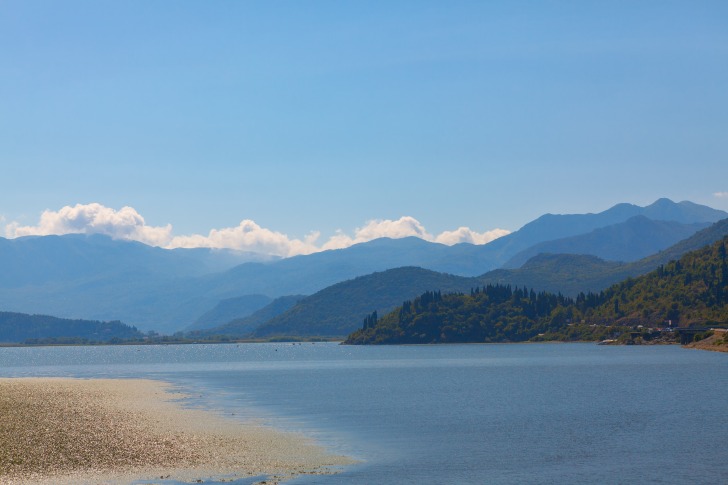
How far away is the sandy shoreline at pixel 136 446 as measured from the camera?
66.7 metres

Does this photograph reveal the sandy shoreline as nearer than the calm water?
Yes

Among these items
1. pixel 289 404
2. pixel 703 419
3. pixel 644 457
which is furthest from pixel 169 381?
pixel 644 457

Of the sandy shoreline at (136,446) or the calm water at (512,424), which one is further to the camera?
the calm water at (512,424)

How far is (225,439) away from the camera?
85375 mm

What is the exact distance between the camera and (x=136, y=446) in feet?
259

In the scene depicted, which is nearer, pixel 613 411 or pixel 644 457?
pixel 644 457

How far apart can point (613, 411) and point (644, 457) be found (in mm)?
35905

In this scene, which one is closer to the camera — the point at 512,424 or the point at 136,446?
the point at 136,446

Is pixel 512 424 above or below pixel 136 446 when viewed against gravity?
below

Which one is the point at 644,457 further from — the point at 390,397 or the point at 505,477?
the point at 390,397

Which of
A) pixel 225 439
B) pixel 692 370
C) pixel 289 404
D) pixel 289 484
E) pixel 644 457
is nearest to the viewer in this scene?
pixel 289 484

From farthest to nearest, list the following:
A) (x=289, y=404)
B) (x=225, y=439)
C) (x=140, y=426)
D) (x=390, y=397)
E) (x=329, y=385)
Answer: (x=329, y=385) < (x=390, y=397) < (x=289, y=404) < (x=140, y=426) < (x=225, y=439)

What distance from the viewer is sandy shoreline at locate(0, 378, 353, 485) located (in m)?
66.7

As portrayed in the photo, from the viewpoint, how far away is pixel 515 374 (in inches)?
7584
